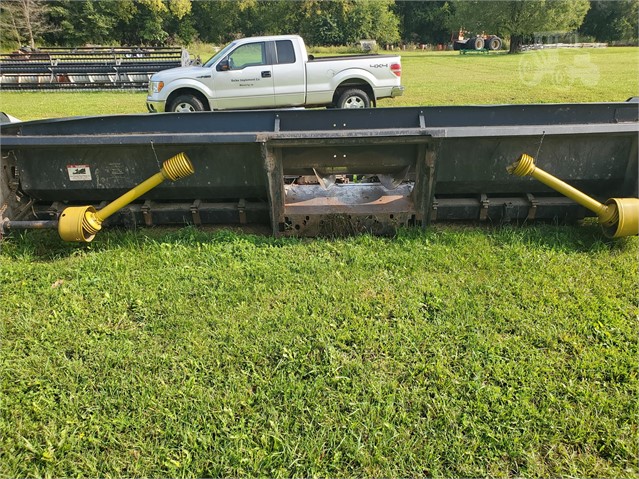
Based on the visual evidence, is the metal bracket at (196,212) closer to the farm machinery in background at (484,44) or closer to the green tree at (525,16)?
the green tree at (525,16)

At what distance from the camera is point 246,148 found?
3.69 metres

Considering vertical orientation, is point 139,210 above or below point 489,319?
above

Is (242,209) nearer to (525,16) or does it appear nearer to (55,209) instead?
(55,209)

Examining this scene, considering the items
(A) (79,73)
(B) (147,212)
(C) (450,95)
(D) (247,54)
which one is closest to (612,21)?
(C) (450,95)

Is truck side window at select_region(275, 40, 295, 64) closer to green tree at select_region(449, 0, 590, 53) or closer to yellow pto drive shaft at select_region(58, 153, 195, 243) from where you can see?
yellow pto drive shaft at select_region(58, 153, 195, 243)

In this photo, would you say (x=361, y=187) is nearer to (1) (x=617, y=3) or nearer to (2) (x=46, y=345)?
(2) (x=46, y=345)

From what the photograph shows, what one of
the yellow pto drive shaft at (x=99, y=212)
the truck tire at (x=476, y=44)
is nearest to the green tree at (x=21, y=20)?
the yellow pto drive shaft at (x=99, y=212)

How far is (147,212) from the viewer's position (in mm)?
3916

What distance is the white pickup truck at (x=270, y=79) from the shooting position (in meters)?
9.57

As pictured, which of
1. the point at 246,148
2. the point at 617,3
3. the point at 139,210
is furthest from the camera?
the point at 617,3

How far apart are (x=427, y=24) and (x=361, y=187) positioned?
7602 cm

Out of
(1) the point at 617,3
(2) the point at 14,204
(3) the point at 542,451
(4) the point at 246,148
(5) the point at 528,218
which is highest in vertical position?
(1) the point at 617,3

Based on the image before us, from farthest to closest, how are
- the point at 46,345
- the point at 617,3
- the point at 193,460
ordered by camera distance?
the point at 617,3 → the point at 46,345 → the point at 193,460

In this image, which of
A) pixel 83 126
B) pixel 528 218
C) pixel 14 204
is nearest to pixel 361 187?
pixel 528 218
